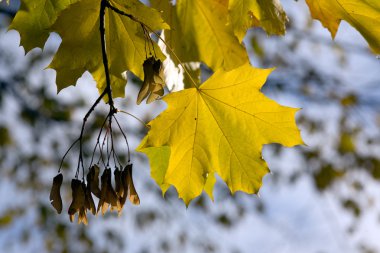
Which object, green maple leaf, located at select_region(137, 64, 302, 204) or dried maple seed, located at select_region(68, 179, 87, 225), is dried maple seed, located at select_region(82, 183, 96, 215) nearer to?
dried maple seed, located at select_region(68, 179, 87, 225)

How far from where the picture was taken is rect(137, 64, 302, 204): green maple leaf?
1353mm

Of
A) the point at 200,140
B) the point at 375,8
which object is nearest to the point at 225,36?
the point at 200,140

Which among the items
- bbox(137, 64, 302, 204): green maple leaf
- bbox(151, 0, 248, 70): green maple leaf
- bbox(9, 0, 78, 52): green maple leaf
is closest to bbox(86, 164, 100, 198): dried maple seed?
bbox(137, 64, 302, 204): green maple leaf

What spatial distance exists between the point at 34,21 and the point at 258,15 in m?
0.63

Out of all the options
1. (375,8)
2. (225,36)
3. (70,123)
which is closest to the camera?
(375,8)

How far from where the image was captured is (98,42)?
1.42 metres

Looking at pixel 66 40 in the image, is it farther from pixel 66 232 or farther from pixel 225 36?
pixel 66 232

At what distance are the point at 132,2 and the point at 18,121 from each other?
14.7 feet

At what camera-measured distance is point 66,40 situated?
4.49ft

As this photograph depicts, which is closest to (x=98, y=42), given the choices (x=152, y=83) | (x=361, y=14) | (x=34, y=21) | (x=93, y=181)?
(x=34, y=21)

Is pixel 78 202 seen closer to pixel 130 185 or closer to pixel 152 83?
pixel 130 185

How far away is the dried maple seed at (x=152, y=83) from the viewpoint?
1.20m

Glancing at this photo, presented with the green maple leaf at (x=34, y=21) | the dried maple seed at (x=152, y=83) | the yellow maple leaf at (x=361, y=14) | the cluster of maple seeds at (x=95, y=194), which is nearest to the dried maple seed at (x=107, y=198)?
the cluster of maple seeds at (x=95, y=194)

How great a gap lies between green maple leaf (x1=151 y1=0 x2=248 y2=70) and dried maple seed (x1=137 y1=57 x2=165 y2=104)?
455 mm
